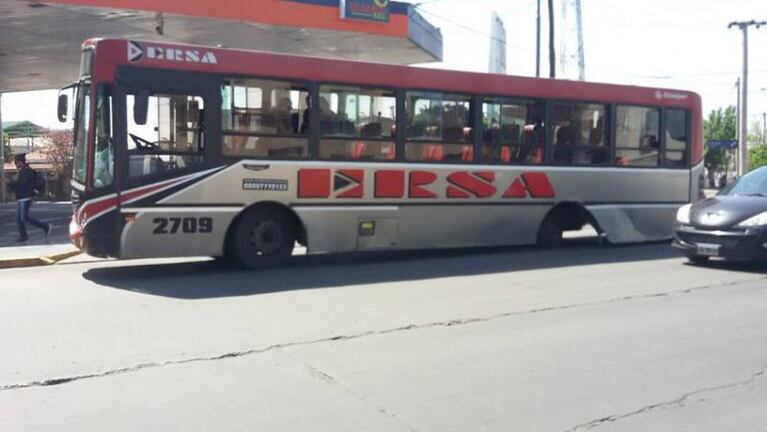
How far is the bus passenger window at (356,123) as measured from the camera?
1192 centimetres

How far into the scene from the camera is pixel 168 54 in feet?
35.0

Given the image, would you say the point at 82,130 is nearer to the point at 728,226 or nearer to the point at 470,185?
the point at 470,185

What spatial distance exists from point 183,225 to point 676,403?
7143 millimetres

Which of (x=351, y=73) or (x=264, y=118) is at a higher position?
(x=351, y=73)

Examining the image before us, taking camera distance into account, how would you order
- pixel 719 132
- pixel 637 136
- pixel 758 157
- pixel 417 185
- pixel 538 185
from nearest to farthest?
pixel 417 185 → pixel 538 185 → pixel 637 136 → pixel 758 157 → pixel 719 132

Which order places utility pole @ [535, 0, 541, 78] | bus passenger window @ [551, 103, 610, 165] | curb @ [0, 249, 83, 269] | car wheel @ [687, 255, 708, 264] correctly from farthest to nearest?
utility pole @ [535, 0, 541, 78], bus passenger window @ [551, 103, 610, 165], car wheel @ [687, 255, 708, 264], curb @ [0, 249, 83, 269]

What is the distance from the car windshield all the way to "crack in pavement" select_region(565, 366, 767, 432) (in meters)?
6.89

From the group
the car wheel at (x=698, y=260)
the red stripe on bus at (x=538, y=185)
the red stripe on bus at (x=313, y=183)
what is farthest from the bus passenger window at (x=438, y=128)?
the car wheel at (x=698, y=260)

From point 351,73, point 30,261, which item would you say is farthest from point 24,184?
point 351,73

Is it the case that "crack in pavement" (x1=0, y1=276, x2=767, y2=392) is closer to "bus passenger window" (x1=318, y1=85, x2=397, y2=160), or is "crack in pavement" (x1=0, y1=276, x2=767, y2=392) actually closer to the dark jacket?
"bus passenger window" (x1=318, y1=85, x2=397, y2=160)

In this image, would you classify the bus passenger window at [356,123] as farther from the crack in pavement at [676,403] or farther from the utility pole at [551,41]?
Result: the utility pole at [551,41]

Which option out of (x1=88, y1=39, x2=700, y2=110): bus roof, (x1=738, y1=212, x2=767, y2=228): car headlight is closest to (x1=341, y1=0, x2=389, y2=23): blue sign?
(x1=88, y1=39, x2=700, y2=110): bus roof

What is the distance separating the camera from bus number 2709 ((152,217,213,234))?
10.6 m

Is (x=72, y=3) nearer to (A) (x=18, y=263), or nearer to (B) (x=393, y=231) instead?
(A) (x=18, y=263)
